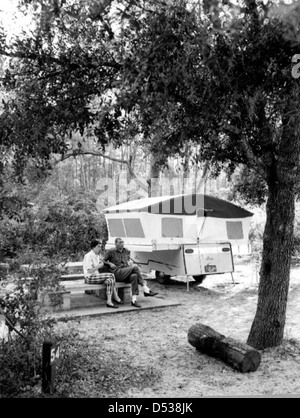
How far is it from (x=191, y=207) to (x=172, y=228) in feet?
2.54

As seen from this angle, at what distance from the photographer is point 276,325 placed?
593 cm

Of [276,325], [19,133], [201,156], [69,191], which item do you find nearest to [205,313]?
[276,325]

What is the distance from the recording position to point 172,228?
11.3 metres

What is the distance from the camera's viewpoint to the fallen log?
519cm

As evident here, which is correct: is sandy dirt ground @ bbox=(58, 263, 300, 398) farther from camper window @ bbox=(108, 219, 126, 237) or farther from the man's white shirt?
camper window @ bbox=(108, 219, 126, 237)

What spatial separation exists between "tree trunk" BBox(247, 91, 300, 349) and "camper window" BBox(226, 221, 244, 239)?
5911 millimetres

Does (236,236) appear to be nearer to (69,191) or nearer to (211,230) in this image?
(211,230)

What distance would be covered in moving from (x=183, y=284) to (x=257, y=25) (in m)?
8.84

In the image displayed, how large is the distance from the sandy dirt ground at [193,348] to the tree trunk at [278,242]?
323mm

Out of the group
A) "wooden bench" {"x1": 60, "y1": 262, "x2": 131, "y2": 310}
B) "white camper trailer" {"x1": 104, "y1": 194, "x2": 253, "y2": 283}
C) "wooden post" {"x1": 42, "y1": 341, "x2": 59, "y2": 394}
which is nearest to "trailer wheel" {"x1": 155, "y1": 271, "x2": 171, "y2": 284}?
"white camper trailer" {"x1": 104, "y1": 194, "x2": 253, "y2": 283}

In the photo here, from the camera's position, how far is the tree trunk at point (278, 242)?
19.3ft

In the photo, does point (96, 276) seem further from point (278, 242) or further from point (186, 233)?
point (278, 242)

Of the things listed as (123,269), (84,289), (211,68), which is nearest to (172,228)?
(123,269)

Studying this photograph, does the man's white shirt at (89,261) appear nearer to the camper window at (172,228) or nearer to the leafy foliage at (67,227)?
the camper window at (172,228)
